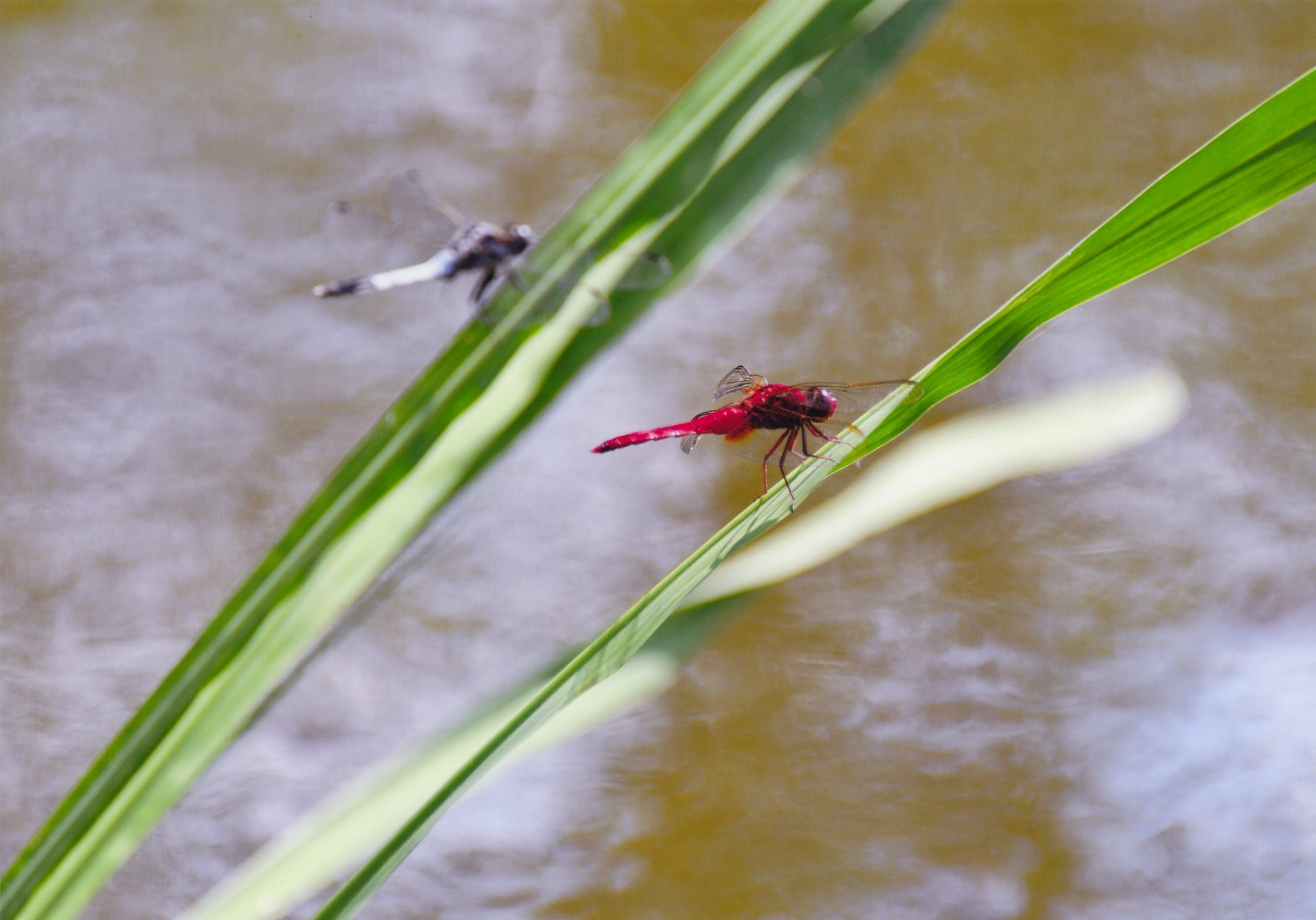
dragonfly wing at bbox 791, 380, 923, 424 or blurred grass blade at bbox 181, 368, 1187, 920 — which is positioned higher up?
dragonfly wing at bbox 791, 380, 923, 424

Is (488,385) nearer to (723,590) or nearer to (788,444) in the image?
(723,590)

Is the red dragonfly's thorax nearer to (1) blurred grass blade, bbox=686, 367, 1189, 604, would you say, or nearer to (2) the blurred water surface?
(1) blurred grass blade, bbox=686, 367, 1189, 604

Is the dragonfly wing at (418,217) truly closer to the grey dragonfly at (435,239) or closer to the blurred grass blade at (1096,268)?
the grey dragonfly at (435,239)

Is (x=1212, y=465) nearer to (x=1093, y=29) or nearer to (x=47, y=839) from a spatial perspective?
(x=1093, y=29)

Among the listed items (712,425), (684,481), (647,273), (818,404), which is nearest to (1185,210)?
(647,273)

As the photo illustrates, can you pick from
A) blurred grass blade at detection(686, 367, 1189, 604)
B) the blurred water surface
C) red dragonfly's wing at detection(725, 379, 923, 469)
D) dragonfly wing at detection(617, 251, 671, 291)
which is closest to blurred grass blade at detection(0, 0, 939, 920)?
dragonfly wing at detection(617, 251, 671, 291)

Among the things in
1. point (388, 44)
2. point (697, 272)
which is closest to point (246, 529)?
point (388, 44)

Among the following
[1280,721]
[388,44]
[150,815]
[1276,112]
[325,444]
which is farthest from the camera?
[388,44]
